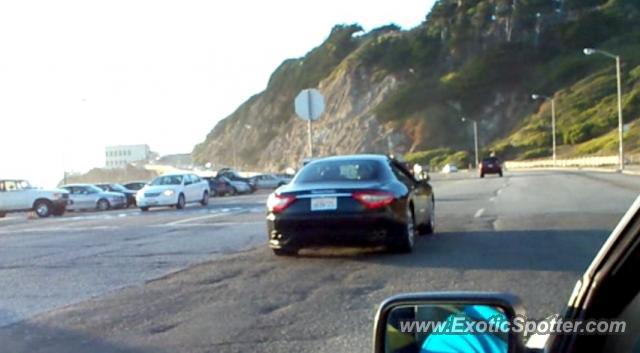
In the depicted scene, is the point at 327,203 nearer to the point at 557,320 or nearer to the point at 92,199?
the point at 557,320

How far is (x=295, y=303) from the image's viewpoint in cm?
863

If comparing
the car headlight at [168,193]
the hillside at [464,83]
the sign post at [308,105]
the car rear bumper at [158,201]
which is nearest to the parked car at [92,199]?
Result: the car rear bumper at [158,201]

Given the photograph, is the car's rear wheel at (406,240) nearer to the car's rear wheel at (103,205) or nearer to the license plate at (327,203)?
the license plate at (327,203)

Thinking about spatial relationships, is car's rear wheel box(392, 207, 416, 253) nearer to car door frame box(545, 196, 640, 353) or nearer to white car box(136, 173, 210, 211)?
car door frame box(545, 196, 640, 353)

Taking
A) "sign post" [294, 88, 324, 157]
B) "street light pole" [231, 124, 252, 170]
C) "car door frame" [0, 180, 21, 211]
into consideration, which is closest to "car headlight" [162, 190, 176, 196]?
"sign post" [294, 88, 324, 157]

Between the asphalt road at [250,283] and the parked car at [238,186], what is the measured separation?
4093 cm

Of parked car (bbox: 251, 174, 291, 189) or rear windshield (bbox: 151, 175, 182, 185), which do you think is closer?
rear windshield (bbox: 151, 175, 182, 185)

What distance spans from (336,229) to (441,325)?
8633mm

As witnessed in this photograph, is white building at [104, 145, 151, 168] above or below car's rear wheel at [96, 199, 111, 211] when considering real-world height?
above

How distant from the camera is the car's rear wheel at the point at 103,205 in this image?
Answer: 42.6 m

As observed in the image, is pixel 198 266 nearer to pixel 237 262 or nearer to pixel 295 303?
pixel 237 262

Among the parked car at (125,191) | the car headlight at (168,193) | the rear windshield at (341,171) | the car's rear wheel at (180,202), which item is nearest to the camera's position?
the rear windshield at (341,171)

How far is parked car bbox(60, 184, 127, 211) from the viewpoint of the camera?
139ft

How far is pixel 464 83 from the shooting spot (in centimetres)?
12100
